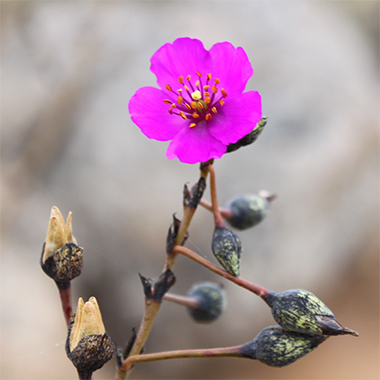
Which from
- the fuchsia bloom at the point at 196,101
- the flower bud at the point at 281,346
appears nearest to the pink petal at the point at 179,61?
the fuchsia bloom at the point at 196,101

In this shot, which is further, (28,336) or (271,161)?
(271,161)

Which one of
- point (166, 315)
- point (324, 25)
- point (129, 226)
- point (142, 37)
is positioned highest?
point (324, 25)

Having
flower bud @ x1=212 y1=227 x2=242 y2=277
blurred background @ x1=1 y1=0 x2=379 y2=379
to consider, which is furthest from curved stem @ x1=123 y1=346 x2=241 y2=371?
blurred background @ x1=1 y1=0 x2=379 y2=379

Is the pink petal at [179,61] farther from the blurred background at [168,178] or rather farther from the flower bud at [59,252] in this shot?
the blurred background at [168,178]

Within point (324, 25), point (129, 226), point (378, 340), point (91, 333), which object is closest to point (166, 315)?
point (129, 226)

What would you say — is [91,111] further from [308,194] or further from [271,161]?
[308,194]

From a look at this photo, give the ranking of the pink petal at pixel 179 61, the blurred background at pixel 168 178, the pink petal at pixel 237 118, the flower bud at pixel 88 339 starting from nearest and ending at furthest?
1. the flower bud at pixel 88 339
2. the pink petal at pixel 237 118
3. the pink petal at pixel 179 61
4. the blurred background at pixel 168 178
